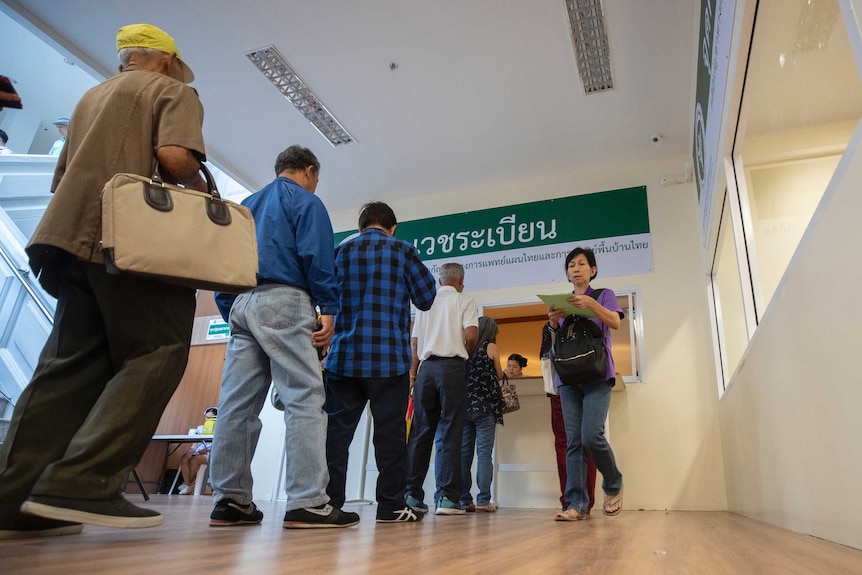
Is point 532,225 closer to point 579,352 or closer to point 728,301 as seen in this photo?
point 728,301

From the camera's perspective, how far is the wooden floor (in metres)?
0.80

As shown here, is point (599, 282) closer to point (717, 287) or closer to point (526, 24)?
point (717, 287)

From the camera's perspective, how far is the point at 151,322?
1.17 m

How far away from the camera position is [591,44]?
386 cm

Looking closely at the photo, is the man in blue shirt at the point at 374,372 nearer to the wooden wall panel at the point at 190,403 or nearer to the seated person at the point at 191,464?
the seated person at the point at 191,464

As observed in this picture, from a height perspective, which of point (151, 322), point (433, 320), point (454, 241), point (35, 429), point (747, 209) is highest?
point (454, 241)

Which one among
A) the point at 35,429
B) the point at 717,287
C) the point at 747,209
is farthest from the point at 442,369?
the point at 717,287

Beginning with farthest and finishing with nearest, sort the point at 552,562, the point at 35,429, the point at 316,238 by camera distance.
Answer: the point at 316,238, the point at 35,429, the point at 552,562

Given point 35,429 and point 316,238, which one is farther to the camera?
point 316,238

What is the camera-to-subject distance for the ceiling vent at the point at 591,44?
3.57 meters

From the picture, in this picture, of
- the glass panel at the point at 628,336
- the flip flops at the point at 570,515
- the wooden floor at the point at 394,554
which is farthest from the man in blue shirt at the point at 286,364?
the glass panel at the point at 628,336

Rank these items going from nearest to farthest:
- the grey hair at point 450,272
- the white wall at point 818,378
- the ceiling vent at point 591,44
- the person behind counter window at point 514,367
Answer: the white wall at point 818,378 < the grey hair at point 450,272 < the ceiling vent at point 591,44 < the person behind counter window at point 514,367

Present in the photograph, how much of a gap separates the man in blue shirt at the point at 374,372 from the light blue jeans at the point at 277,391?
36 centimetres

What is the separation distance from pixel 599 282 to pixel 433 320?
236 centimetres
